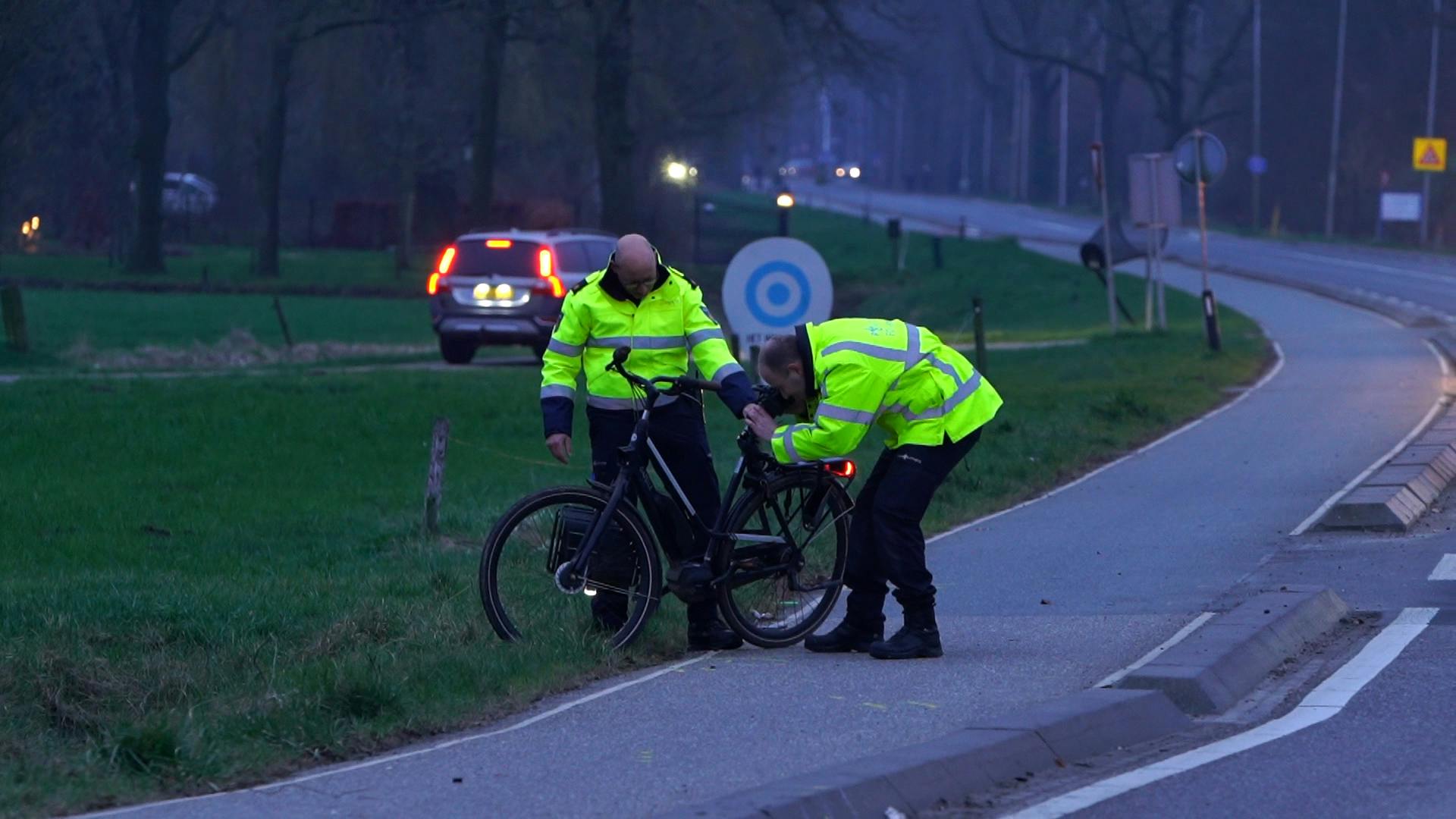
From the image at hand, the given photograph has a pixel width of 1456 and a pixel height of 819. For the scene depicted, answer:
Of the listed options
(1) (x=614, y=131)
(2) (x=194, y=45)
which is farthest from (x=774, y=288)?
(2) (x=194, y=45)

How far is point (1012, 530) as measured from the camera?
12.4 m

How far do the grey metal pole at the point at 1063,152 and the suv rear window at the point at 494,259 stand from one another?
67.5 metres

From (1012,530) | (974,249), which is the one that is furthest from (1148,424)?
(974,249)

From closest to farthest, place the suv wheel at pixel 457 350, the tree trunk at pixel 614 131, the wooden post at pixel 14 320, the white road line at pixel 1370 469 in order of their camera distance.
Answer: the white road line at pixel 1370 469
the suv wheel at pixel 457 350
the wooden post at pixel 14 320
the tree trunk at pixel 614 131

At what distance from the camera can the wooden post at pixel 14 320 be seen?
86.3ft

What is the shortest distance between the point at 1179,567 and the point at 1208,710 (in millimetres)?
3513

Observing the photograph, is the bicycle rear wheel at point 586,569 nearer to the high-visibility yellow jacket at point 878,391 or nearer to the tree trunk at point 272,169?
the high-visibility yellow jacket at point 878,391

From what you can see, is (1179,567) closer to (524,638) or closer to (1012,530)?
(1012,530)

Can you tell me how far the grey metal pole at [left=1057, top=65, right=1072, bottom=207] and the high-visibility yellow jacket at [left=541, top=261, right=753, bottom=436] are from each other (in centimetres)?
8256

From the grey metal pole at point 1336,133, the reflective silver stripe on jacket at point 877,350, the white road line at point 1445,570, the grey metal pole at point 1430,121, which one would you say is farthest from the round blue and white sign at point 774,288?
the grey metal pole at point 1336,133

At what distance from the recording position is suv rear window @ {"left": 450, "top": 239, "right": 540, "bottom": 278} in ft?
79.9

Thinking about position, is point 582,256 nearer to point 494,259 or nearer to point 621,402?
point 494,259

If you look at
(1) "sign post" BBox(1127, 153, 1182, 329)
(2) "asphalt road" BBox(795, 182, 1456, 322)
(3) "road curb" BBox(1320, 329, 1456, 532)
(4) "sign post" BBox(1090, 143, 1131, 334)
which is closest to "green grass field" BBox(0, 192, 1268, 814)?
(3) "road curb" BBox(1320, 329, 1456, 532)

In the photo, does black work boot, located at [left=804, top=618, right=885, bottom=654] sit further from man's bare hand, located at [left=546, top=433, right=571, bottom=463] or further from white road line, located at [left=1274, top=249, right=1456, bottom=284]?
white road line, located at [left=1274, top=249, right=1456, bottom=284]
